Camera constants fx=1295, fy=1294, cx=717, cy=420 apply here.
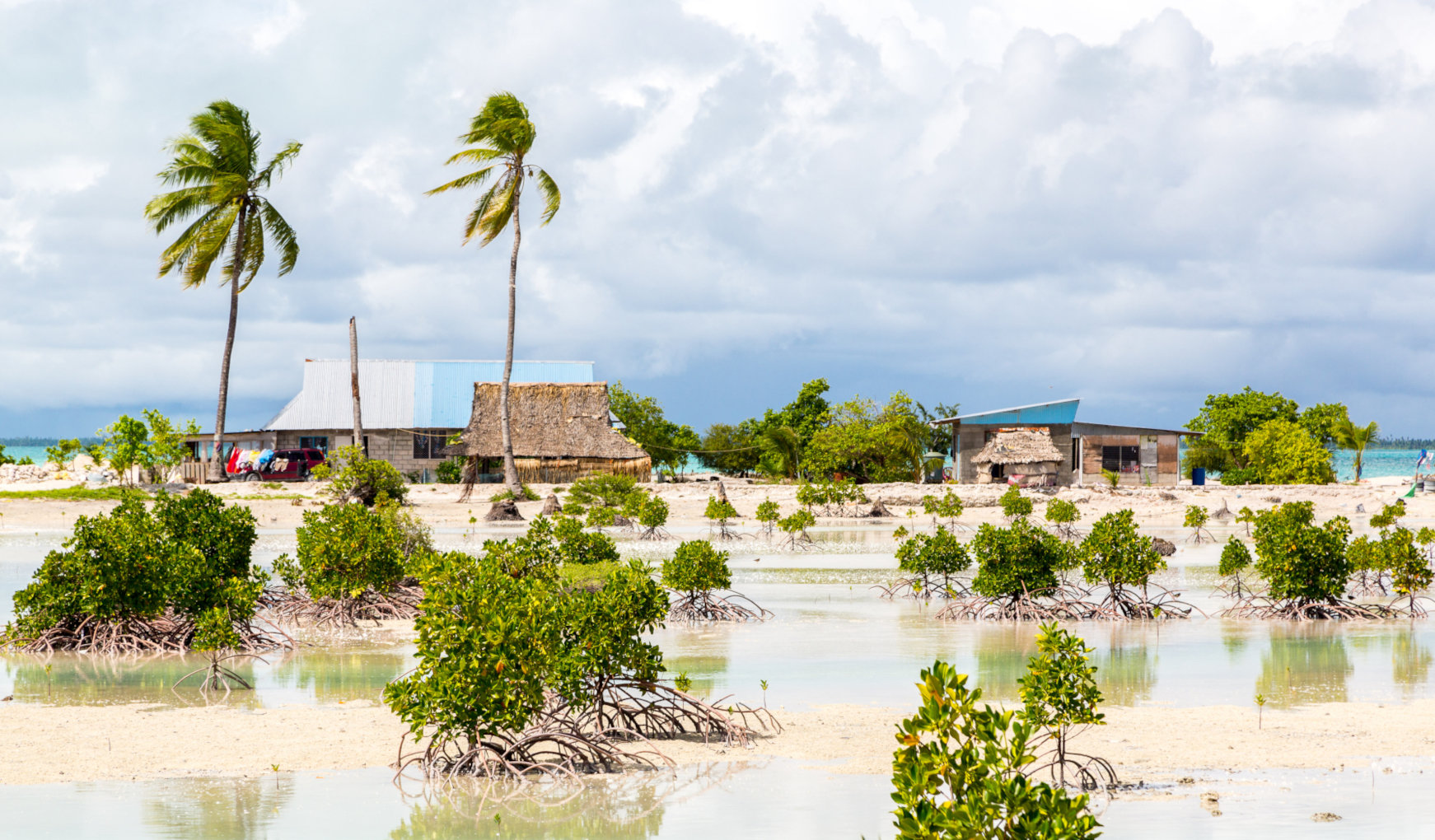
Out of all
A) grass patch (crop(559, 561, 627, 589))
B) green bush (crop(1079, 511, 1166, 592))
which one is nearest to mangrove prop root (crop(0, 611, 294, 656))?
grass patch (crop(559, 561, 627, 589))

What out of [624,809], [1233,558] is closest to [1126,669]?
[1233,558]

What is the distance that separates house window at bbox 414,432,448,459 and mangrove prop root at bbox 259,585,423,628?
32.6 metres

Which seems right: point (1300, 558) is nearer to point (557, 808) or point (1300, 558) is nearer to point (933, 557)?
point (933, 557)

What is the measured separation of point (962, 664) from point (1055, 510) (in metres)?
15.9

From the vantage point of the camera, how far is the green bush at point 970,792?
169 inches

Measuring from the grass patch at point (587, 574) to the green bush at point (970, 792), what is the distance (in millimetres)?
7922

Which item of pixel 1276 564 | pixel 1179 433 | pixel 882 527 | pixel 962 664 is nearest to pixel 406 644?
pixel 962 664

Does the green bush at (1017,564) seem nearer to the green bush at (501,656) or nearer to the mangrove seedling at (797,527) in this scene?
the green bush at (501,656)

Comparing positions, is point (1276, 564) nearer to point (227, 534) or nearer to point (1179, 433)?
point (227, 534)

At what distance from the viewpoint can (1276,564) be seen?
1644 centimetres

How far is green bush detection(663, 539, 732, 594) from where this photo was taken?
1593cm

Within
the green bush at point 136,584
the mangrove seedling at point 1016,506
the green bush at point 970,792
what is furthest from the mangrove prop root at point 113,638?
the mangrove seedling at point 1016,506

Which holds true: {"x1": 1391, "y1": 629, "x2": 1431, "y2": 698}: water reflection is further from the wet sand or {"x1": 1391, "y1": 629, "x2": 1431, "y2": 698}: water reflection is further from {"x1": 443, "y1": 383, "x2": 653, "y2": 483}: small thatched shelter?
{"x1": 443, "y1": 383, "x2": 653, "y2": 483}: small thatched shelter

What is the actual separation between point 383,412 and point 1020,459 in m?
24.1
